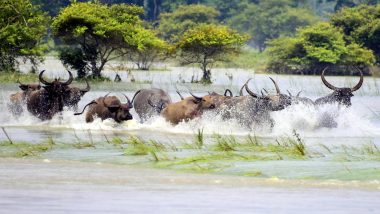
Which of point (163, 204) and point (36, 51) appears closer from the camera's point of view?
point (163, 204)

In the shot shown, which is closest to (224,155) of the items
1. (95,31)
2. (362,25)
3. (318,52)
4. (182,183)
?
(182,183)

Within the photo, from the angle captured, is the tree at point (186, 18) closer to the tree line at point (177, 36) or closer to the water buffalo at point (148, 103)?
the tree line at point (177, 36)

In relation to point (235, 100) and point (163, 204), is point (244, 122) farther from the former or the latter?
point (163, 204)

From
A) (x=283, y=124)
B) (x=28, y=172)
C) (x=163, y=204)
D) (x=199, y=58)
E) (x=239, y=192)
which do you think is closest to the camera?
(x=163, y=204)

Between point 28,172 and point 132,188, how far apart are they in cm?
209

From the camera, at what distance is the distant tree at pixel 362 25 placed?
62.8 m

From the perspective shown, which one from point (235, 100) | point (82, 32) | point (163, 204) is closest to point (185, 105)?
point (235, 100)

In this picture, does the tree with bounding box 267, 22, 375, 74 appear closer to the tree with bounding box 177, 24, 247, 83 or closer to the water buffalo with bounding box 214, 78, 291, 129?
the tree with bounding box 177, 24, 247, 83

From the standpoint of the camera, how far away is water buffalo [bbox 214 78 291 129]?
912 inches

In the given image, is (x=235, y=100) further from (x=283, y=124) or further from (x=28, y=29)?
(x=28, y=29)

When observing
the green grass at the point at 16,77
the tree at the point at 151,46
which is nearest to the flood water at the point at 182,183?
the green grass at the point at 16,77

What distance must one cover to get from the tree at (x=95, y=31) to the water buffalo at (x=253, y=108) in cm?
2006

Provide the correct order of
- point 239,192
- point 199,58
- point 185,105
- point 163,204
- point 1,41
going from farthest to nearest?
1. point 199,58
2. point 1,41
3. point 185,105
4. point 239,192
5. point 163,204

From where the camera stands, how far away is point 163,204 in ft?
41.3
